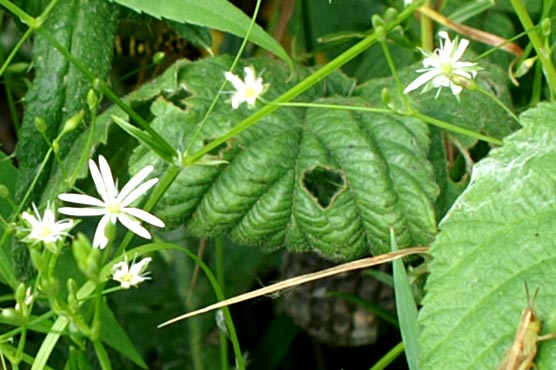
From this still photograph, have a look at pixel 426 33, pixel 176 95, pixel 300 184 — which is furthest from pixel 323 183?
pixel 426 33

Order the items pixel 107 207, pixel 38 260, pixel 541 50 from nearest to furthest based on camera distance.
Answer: pixel 38 260 → pixel 107 207 → pixel 541 50

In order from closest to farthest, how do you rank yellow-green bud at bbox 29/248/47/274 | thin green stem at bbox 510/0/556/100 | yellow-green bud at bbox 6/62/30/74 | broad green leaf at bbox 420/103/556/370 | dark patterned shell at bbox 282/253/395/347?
yellow-green bud at bbox 29/248/47/274 → broad green leaf at bbox 420/103/556/370 → thin green stem at bbox 510/0/556/100 → yellow-green bud at bbox 6/62/30/74 → dark patterned shell at bbox 282/253/395/347

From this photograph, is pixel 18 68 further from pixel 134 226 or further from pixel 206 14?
pixel 134 226

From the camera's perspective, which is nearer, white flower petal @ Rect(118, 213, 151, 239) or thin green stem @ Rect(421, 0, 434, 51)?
white flower petal @ Rect(118, 213, 151, 239)

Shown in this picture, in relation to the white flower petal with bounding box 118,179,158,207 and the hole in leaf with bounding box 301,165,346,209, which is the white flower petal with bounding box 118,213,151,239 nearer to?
the white flower petal with bounding box 118,179,158,207

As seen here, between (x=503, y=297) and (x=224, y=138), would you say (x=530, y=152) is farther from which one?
(x=224, y=138)

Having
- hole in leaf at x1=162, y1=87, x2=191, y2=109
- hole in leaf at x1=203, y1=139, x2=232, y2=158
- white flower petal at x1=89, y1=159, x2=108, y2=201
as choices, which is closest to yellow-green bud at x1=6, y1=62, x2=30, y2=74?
hole in leaf at x1=162, y1=87, x2=191, y2=109
